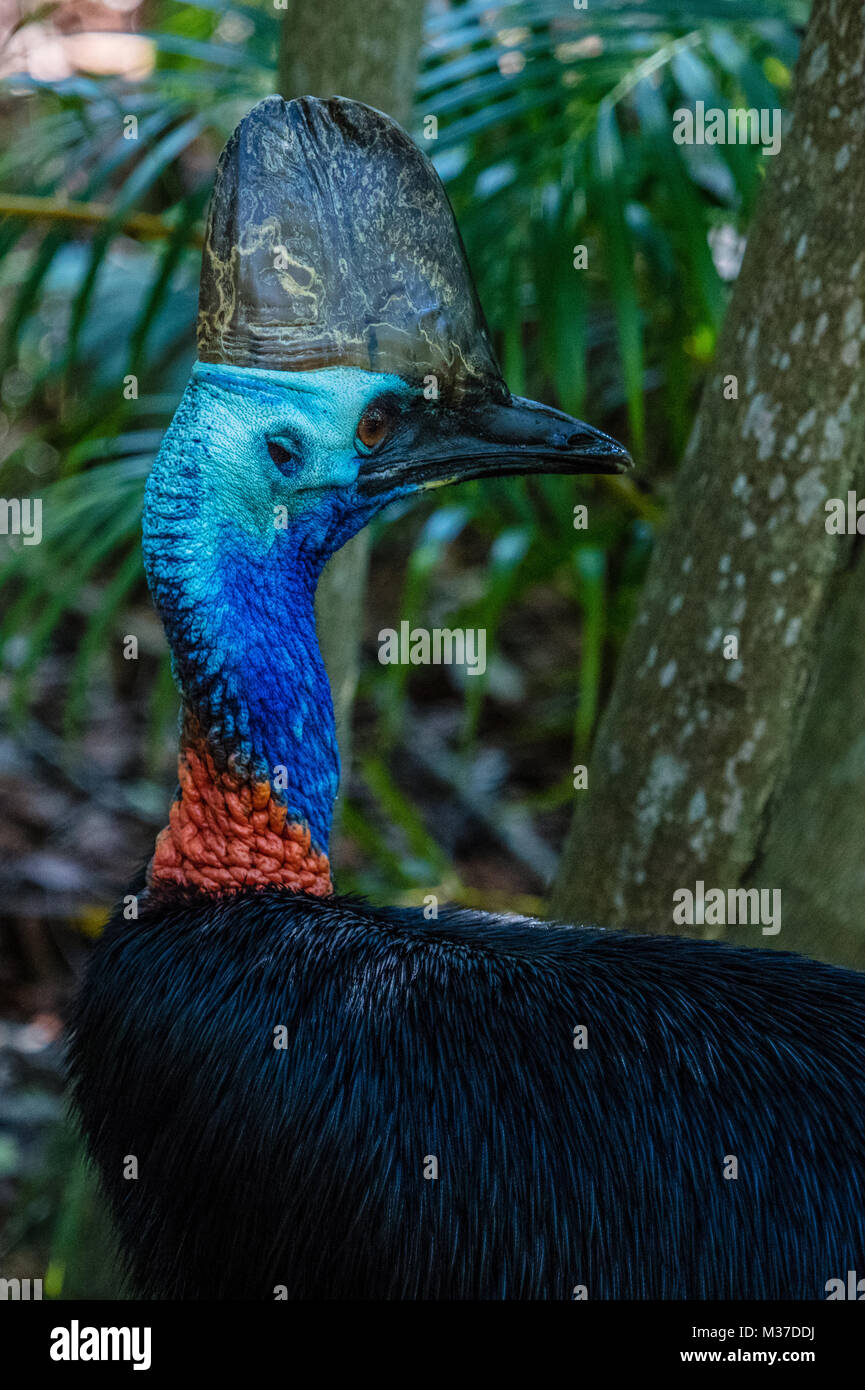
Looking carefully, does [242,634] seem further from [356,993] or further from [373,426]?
[356,993]

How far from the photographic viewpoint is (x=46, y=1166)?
9.52 feet

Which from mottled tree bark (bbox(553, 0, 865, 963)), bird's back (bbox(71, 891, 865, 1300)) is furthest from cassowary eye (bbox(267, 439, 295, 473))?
mottled tree bark (bbox(553, 0, 865, 963))

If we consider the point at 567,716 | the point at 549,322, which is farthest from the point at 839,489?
the point at 567,716

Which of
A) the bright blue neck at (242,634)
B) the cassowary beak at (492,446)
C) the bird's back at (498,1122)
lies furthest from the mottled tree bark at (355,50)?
the bird's back at (498,1122)

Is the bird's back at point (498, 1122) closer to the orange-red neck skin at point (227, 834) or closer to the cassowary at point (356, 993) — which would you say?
the cassowary at point (356, 993)

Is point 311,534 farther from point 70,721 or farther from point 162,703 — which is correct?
point 70,721

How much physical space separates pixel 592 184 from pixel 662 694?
0.85 metres

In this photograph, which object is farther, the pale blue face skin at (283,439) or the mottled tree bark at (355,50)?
the mottled tree bark at (355,50)

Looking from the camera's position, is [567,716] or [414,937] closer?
[414,937]

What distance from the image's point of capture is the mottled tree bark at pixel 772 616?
1853 mm

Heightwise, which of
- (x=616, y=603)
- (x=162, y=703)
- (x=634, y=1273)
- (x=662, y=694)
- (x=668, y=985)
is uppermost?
(x=616, y=603)

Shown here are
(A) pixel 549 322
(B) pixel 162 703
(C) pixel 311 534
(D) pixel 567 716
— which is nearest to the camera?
(C) pixel 311 534

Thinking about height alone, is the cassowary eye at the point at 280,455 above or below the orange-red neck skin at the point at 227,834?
above

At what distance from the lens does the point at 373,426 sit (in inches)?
65.5
